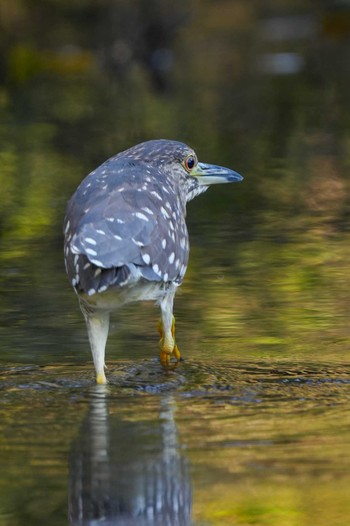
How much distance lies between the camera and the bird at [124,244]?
7453 millimetres

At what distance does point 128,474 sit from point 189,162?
3660 millimetres

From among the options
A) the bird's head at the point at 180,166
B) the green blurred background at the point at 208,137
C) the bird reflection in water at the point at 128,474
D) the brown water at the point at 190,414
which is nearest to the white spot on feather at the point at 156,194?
the bird's head at the point at 180,166

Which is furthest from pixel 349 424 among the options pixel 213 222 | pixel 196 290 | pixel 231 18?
pixel 231 18

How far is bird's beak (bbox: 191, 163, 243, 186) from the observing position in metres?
9.70

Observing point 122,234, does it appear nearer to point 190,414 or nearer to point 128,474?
point 190,414

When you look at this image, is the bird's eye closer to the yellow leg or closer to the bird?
the bird

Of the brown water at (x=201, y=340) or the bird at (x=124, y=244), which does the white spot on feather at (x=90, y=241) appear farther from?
the brown water at (x=201, y=340)

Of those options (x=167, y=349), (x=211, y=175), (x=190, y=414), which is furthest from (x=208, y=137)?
(x=190, y=414)

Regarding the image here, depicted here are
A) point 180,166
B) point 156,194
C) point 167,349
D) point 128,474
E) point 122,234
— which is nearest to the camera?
point 128,474

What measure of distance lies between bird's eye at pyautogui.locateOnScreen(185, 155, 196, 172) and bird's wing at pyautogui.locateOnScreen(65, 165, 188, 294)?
90cm

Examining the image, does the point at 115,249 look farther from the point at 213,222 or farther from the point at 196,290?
the point at 213,222

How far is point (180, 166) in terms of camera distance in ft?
31.4

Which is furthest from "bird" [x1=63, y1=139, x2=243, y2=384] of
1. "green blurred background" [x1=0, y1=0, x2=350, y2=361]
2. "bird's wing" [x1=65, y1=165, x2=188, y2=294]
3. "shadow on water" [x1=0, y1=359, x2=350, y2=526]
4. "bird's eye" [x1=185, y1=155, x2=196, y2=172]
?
"green blurred background" [x1=0, y1=0, x2=350, y2=361]

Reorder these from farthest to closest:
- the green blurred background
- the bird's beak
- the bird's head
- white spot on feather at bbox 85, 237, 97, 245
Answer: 1. the green blurred background
2. the bird's beak
3. the bird's head
4. white spot on feather at bbox 85, 237, 97, 245
